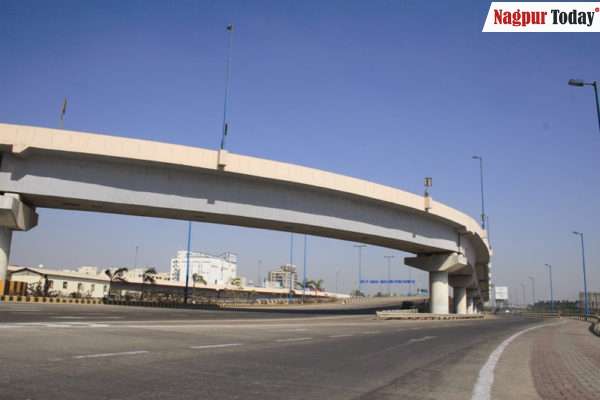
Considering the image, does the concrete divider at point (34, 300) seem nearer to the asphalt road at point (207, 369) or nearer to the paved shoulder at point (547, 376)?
the asphalt road at point (207, 369)

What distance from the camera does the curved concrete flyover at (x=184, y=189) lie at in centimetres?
2756

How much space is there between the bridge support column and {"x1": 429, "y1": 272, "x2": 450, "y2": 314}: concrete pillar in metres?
33.5

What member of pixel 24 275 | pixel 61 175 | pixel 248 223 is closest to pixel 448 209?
pixel 248 223

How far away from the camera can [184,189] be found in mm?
30328

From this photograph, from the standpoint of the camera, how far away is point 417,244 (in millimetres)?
40938

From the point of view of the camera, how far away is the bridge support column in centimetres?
2698

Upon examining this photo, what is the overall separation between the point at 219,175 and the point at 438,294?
25.5 metres

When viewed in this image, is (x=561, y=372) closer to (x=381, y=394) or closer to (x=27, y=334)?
(x=381, y=394)

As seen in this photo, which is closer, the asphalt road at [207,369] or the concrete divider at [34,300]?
the asphalt road at [207,369]

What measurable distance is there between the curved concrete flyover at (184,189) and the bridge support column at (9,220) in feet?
0.18

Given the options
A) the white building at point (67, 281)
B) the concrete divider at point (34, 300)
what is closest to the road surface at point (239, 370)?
the concrete divider at point (34, 300)

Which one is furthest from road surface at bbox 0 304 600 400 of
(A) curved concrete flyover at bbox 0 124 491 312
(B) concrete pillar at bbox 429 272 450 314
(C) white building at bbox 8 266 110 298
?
(C) white building at bbox 8 266 110 298

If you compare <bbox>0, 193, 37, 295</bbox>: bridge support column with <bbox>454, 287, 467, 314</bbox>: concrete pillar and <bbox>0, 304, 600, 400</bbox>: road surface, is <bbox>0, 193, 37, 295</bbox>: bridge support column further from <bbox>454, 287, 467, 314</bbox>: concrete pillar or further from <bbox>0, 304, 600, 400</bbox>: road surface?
<bbox>454, 287, 467, 314</bbox>: concrete pillar

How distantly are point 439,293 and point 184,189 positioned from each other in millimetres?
27108
